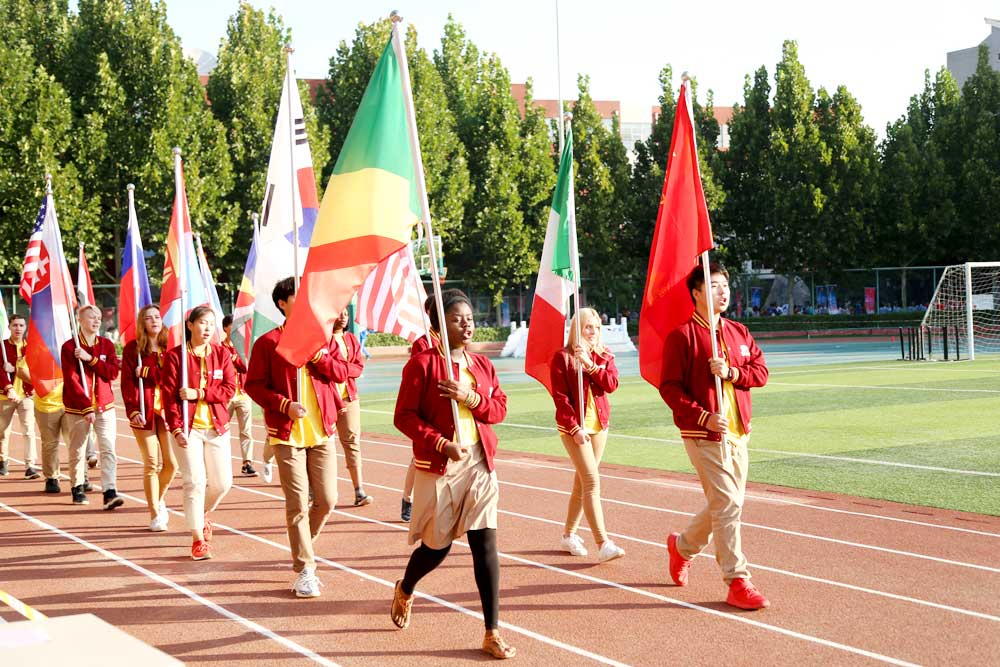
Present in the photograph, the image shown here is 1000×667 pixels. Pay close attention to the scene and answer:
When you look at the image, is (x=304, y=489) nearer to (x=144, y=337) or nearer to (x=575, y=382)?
(x=575, y=382)

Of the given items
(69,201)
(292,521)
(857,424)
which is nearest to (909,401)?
(857,424)

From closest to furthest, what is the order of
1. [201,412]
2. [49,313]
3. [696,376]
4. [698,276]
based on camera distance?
[696,376] < [698,276] < [201,412] < [49,313]

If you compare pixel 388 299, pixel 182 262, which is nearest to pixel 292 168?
pixel 182 262

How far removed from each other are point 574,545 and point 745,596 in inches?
75.5

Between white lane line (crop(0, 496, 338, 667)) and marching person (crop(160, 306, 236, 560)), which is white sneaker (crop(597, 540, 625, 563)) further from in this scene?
marching person (crop(160, 306, 236, 560))

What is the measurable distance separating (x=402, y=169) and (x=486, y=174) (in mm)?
43812

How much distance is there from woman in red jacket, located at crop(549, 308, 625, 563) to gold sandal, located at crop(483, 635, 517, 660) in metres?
2.19

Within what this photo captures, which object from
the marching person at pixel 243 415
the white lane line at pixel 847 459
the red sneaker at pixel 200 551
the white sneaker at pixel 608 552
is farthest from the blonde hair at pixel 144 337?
the white lane line at pixel 847 459

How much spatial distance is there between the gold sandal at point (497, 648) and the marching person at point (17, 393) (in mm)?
9630

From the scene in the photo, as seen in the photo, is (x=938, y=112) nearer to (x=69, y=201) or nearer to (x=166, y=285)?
(x=69, y=201)

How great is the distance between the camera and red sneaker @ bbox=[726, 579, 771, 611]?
20.6 feet

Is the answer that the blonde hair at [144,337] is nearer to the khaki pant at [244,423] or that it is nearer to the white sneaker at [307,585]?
the khaki pant at [244,423]

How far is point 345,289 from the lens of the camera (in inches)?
248

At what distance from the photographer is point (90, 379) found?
11.2 meters
